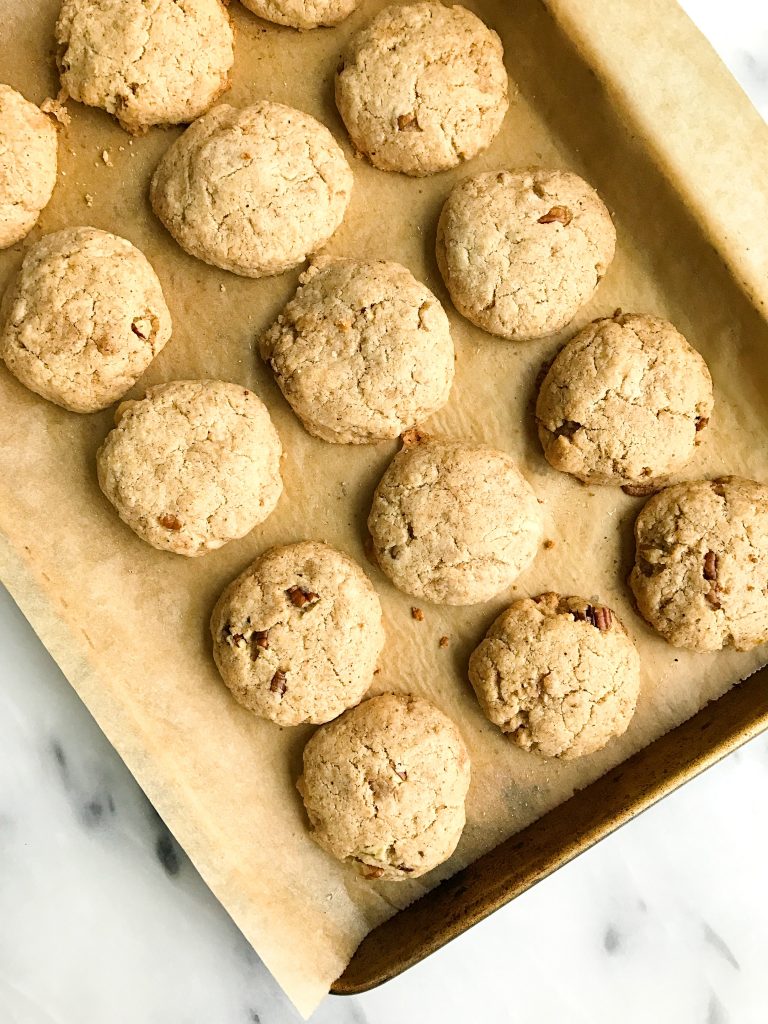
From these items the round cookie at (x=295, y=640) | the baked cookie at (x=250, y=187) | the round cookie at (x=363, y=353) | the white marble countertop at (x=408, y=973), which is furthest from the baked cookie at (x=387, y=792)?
the baked cookie at (x=250, y=187)

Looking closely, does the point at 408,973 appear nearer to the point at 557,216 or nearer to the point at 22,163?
the point at 557,216

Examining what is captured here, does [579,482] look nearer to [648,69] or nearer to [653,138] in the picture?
[653,138]


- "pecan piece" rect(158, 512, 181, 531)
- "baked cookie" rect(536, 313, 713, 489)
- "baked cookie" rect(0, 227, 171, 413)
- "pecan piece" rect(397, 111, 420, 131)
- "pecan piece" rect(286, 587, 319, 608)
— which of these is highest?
"pecan piece" rect(397, 111, 420, 131)

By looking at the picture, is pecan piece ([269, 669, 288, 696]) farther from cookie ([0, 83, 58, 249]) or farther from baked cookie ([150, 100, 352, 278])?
cookie ([0, 83, 58, 249])

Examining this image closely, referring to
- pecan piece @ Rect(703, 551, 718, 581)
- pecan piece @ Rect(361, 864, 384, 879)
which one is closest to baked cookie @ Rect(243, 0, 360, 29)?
pecan piece @ Rect(703, 551, 718, 581)

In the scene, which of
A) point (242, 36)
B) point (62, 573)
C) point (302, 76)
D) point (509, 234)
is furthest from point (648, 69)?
point (62, 573)
